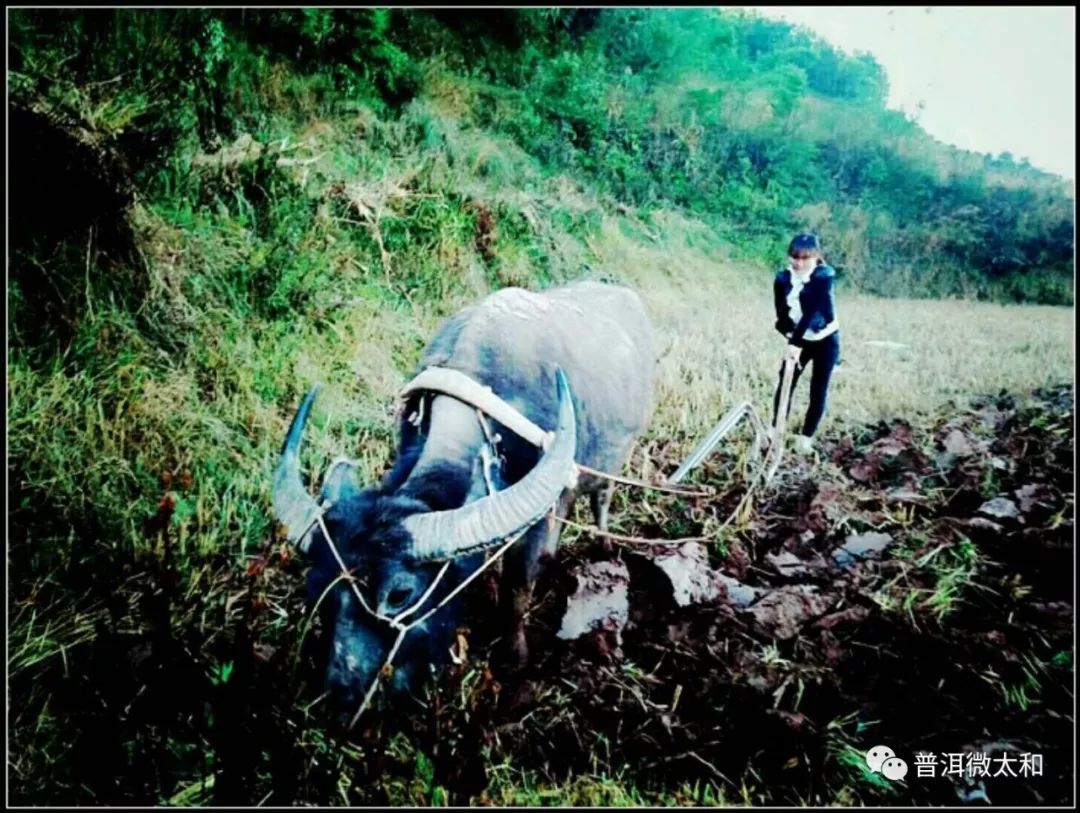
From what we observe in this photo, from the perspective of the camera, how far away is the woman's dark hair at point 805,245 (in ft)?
7.94

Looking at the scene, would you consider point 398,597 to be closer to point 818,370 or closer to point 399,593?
point 399,593

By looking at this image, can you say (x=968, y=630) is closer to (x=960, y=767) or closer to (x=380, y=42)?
(x=960, y=767)

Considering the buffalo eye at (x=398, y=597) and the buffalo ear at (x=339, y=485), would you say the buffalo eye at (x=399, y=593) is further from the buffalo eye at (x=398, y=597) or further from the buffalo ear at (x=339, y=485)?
the buffalo ear at (x=339, y=485)

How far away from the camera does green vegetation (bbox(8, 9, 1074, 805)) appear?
68.4 inches

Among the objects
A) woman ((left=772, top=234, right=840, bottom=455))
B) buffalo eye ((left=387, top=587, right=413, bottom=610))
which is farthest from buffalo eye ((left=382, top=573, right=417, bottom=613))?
woman ((left=772, top=234, right=840, bottom=455))

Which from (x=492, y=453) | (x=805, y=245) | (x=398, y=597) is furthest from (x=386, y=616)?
(x=805, y=245)

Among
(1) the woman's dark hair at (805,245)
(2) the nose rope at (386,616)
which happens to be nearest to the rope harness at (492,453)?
(2) the nose rope at (386,616)

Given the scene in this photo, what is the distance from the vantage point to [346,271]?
2.66m

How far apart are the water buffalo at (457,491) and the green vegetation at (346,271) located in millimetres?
251

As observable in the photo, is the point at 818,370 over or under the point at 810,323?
under

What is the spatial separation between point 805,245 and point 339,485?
193cm

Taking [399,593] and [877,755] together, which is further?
[877,755]

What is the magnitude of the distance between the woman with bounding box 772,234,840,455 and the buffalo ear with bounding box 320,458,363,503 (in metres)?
1.60

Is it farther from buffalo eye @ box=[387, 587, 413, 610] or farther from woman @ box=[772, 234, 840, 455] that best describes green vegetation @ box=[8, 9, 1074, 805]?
buffalo eye @ box=[387, 587, 413, 610]
